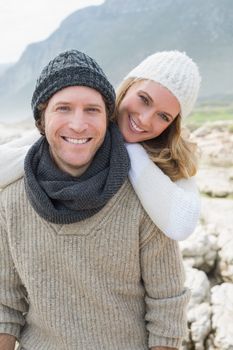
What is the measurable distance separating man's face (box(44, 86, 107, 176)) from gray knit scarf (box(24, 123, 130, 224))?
2.5 inches

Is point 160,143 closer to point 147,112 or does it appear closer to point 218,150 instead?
point 147,112

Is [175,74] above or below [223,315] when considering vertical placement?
above

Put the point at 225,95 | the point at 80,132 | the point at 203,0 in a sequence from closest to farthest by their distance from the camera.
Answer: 1. the point at 80,132
2. the point at 225,95
3. the point at 203,0

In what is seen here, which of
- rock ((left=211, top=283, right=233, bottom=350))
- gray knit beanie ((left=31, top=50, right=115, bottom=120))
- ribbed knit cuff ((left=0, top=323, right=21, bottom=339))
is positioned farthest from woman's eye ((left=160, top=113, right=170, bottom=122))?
rock ((left=211, top=283, right=233, bottom=350))

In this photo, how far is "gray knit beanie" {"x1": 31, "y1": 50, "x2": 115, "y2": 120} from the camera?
184 centimetres

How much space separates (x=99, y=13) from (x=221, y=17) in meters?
47.8

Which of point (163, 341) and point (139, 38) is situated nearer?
point (163, 341)

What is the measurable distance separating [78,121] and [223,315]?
235 cm

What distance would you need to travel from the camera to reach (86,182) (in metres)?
1.91

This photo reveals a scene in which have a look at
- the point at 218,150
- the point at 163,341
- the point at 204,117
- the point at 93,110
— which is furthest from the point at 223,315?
the point at 204,117

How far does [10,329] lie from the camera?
223 cm

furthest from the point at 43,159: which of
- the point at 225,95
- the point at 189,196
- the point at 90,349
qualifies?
the point at 225,95

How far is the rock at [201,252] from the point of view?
4559 mm

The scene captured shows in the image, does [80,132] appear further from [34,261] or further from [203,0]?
[203,0]
